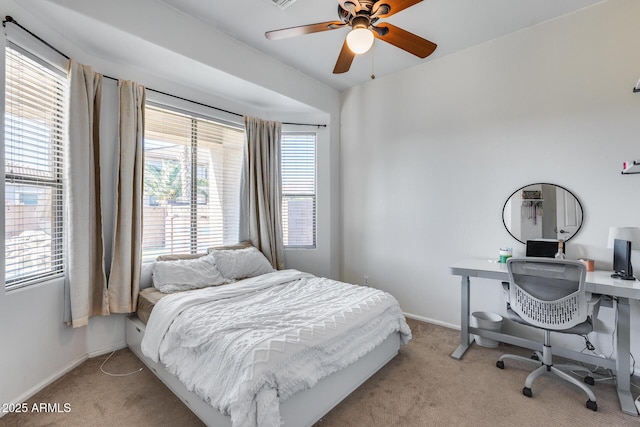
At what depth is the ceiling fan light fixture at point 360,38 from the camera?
1736 millimetres

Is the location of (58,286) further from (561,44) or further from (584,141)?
(561,44)

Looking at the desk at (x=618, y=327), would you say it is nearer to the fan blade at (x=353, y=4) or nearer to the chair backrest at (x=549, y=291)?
the chair backrest at (x=549, y=291)

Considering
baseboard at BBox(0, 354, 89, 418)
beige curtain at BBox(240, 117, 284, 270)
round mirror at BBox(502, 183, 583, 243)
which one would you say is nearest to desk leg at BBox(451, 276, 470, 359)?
round mirror at BBox(502, 183, 583, 243)

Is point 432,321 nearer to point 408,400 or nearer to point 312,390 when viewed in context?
point 408,400

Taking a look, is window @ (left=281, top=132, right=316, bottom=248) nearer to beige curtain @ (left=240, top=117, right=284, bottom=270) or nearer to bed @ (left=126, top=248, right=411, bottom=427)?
beige curtain @ (left=240, top=117, right=284, bottom=270)

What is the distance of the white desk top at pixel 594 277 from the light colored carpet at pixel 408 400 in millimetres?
744

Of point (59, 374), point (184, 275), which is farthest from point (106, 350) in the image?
point (184, 275)

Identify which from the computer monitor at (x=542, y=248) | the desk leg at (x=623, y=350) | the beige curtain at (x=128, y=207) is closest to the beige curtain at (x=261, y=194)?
the beige curtain at (x=128, y=207)

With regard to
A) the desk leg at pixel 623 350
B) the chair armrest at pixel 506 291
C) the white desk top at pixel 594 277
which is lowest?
the desk leg at pixel 623 350

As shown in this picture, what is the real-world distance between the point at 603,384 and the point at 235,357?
2666 millimetres

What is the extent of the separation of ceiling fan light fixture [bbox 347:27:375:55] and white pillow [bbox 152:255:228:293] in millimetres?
2336

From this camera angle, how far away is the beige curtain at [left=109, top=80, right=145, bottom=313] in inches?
101

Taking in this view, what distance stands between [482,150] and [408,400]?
7.98 feet

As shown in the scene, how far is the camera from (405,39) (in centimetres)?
201
